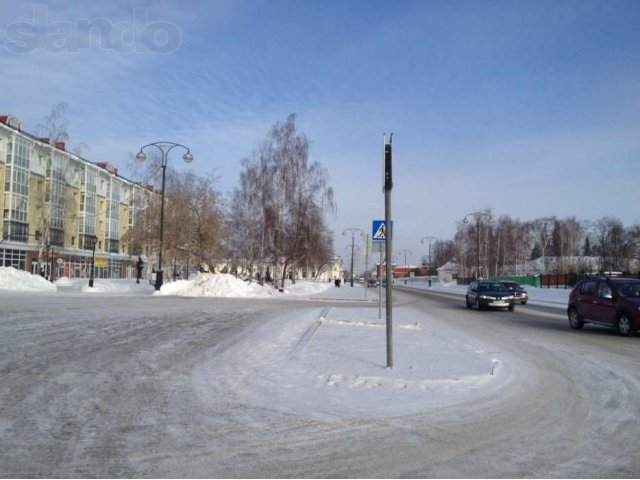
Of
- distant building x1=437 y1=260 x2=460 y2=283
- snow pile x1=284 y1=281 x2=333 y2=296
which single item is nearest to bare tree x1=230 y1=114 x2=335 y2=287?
snow pile x1=284 y1=281 x2=333 y2=296

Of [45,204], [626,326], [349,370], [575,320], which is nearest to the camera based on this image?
[349,370]

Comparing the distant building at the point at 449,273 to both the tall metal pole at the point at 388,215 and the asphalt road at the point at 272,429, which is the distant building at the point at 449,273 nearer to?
the tall metal pole at the point at 388,215

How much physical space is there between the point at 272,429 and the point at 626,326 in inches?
503

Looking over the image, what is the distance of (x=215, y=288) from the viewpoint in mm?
33094

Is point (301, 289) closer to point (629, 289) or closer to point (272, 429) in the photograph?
point (629, 289)

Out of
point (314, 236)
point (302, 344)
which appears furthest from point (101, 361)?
point (314, 236)

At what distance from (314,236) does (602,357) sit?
32.9 metres

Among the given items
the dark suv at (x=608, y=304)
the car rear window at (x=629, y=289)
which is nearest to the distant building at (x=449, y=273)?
the dark suv at (x=608, y=304)

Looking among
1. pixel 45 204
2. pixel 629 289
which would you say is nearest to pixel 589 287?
pixel 629 289

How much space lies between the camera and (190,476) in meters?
4.23

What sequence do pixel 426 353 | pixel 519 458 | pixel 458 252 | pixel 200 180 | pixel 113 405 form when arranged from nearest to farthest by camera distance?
pixel 519 458
pixel 113 405
pixel 426 353
pixel 200 180
pixel 458 252

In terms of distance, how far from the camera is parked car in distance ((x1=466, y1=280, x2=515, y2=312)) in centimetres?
2634

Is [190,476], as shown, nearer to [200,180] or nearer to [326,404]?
[326,404]

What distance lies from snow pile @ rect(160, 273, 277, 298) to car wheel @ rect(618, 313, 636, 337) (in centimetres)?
2190
